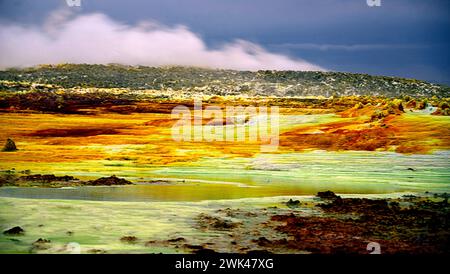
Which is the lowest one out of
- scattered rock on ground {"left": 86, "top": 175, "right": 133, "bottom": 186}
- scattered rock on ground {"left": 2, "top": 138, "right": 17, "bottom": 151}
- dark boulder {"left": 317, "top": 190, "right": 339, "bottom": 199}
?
dark boulder {"left": 317, "top": 190, "right": 339, "bottom": 199}

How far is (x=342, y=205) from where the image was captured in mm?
9422

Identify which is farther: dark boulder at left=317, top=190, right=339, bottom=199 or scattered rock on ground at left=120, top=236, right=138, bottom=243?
dark boulder at left=317, top=190, right=339, bottom=199

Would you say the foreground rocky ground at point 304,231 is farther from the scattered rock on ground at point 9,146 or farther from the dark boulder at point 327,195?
the scattered rock on ground at point 9,146

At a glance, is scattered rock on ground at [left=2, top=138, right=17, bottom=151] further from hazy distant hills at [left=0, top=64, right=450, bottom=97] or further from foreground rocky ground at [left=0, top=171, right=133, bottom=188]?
hazy distant hills at [left=0, top=64, right=450, bottom=97]

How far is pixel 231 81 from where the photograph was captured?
39.8 ft

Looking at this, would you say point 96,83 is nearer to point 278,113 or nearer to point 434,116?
point 278,113

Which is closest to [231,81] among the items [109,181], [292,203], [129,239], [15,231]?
[109,181]

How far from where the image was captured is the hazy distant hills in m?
11.8

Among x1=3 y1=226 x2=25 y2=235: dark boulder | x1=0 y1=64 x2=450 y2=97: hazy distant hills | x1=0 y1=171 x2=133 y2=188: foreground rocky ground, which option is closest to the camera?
x1=3 y1=226 x2=25 y2=235: dark boulder

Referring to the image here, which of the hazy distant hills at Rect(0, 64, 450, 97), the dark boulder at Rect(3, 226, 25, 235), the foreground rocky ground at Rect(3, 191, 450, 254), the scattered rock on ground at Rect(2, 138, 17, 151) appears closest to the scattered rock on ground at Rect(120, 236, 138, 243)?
the foreground rocky ground at Rect(3, 191, 450, 254)

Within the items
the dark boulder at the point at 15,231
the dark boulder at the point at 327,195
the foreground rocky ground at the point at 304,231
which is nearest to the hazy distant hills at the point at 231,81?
the dark boulder at the point at 327,195

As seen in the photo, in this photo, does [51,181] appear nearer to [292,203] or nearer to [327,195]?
[292,203]
